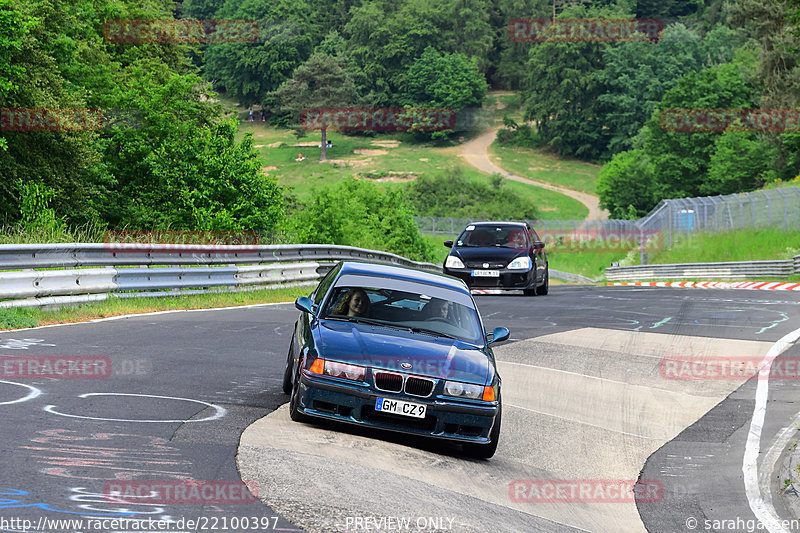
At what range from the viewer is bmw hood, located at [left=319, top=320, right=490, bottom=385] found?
25.3 ft

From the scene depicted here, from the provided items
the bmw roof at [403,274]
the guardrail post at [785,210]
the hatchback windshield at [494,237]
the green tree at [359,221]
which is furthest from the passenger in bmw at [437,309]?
the guardrail post at [785,210]

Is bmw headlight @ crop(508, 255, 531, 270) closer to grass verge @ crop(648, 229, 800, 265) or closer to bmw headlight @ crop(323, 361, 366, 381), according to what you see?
bmw headlight @ crop(323, 361, 366, 381)

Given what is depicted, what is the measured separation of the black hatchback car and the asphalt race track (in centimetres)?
826

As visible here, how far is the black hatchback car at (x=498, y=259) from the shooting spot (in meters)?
23.4

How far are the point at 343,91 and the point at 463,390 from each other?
14165cm

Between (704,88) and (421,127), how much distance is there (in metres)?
60.9

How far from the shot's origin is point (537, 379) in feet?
40.2

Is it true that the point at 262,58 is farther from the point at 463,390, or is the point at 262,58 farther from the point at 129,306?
the point at 463,390

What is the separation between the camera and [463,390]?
7.73 meters

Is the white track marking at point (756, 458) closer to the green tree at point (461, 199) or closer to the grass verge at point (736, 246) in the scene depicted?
the grass verge at point (736, 246)

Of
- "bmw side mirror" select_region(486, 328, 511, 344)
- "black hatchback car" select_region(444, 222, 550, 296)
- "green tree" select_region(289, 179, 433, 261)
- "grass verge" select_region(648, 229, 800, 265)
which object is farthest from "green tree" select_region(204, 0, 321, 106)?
"bmw side mirror" select_region(486, 328, 511, 344)

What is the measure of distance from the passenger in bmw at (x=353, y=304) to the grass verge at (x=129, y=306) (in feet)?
18.8

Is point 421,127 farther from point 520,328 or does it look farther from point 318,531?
point 318,531

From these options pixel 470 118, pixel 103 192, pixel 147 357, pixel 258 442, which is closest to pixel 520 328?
pixel 147 357
